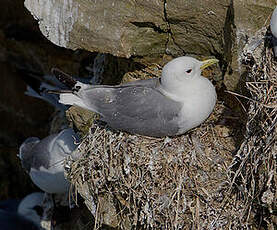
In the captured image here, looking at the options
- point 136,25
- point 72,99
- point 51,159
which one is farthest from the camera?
point 51,159

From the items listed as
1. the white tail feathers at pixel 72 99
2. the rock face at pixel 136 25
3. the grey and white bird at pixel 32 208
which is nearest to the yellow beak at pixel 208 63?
the rock face at pixel 136 25

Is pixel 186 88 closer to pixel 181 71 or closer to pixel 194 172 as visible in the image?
pixel 181 71

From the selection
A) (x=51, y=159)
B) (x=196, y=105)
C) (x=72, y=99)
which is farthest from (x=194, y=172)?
(x=51, y=159)

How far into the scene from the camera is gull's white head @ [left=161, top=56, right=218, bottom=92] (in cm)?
236

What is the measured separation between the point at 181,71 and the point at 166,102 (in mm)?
162

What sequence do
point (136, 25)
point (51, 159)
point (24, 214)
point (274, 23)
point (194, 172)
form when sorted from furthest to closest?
1. point (24, 214)
2. point (51, 159)
3. point (136, 25)
4. point (194, 172)
5. point (274, 23)

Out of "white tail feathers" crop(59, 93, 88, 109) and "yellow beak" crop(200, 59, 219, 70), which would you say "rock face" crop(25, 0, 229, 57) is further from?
"white tail feathers" crop(59, 93, 88, 109)

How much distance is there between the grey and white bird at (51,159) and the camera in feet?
10.6

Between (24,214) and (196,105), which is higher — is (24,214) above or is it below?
below

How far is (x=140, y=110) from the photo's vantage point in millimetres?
2432

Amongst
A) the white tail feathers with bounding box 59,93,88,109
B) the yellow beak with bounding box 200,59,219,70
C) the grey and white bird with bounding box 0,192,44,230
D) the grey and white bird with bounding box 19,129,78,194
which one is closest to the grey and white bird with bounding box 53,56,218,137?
the yellow beak with bounding box 200,59,219,70

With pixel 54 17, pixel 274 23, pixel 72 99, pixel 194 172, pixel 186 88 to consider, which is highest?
pixel 274 23

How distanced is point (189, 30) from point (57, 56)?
Answer: 59.1 inches

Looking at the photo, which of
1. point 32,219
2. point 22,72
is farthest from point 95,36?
point 32,219
